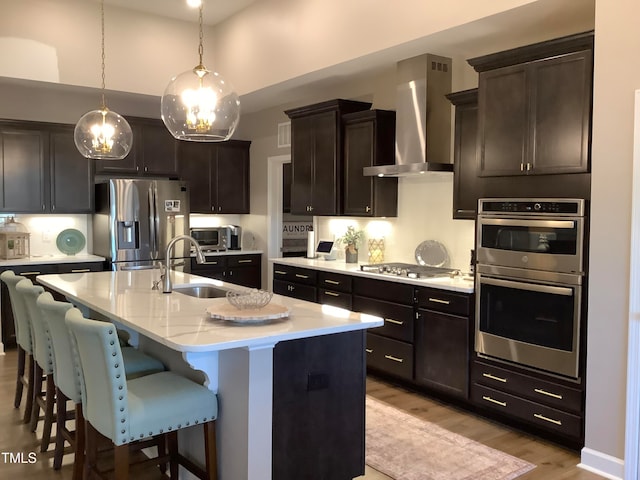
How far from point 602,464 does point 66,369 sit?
9.67 ft

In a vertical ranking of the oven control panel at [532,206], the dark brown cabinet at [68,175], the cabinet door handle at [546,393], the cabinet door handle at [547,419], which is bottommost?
the cabinet door handle at [547,419]

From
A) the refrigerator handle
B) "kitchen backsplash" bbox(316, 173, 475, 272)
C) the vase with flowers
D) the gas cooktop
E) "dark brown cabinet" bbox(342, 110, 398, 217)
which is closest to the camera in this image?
the gas cooktop

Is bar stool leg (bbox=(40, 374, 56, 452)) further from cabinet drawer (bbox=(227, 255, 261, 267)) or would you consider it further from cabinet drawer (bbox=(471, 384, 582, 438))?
cabinet drawer (bbox=(227, 255, 261, 267))

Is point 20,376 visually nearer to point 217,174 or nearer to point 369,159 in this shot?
point 369,159

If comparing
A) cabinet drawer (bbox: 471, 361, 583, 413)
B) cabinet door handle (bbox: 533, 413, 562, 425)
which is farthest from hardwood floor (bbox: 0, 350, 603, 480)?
cabinet drawer (bbox: 471, 361, 583, 413)

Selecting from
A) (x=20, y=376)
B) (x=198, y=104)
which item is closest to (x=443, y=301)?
(x=198, y=104)

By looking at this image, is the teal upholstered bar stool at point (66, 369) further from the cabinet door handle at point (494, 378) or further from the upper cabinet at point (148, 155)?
the upper cabinet at point (148, 155)

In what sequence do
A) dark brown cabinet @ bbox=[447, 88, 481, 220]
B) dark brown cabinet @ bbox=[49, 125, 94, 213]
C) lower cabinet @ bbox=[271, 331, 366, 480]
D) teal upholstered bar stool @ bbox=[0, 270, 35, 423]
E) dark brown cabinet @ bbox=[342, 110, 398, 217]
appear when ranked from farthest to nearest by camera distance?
1. dark brown cabinet @ bbox=[49, 125, 94, 213]
2. dark brown cabinet @ bbox=[342, 110, 398, 217]
3. dark brown cabinet @ bbox=[447, 88, 481, 220]
4. teal upholstered bar stool @ bbox=[0, 270, 35, 423]
5. lower cabinet @ bbox=[271, 331, 366, 480]

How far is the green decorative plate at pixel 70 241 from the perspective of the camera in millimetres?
6680

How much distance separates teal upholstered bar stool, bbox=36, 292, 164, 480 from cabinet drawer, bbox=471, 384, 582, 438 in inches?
88.0

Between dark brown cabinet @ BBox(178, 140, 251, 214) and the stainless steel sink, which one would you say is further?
dark brown cabinet @ BBox(178, 140, 251, 214)

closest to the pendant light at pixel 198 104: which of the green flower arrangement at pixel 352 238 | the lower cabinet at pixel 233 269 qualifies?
the green flower arrangement at pixel 352 238

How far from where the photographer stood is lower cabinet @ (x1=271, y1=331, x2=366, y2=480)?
267 centimetres

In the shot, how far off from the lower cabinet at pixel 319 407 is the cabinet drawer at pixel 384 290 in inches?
68.0
